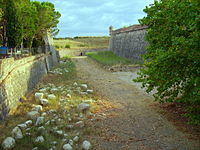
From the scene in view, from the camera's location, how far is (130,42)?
34.6m

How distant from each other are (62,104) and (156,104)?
181 inches

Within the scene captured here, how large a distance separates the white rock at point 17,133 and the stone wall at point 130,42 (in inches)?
887

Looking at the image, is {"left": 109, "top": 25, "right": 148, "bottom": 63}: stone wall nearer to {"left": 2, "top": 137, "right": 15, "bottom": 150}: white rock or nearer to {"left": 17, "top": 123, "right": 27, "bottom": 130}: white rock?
{"left": 17, "top": 123, "right": 27, "bottom": 130}: white rock

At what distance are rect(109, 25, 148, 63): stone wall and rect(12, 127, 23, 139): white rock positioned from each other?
887 inches

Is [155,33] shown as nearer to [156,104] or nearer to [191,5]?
[191,5]

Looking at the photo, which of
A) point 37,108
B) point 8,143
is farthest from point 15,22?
point 8,143

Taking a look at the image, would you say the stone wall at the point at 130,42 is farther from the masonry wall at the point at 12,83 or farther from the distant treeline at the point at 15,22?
the masonry wall at the point at 12,83

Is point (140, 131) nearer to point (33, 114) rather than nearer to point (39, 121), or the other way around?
point (39, 121)

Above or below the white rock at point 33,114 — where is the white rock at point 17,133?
below

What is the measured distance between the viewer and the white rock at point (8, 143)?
705 cm

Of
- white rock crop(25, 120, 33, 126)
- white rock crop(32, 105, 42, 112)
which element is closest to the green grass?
white rock crop(32, 105, 42, 112)

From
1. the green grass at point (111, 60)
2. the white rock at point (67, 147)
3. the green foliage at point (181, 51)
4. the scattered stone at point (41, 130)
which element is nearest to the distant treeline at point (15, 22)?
the green grass at point (111, 60)

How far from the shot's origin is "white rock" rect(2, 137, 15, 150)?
23.1 ft

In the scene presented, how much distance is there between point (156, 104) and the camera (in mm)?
11688
